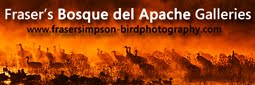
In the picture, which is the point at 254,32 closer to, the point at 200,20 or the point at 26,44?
the point at 200,20

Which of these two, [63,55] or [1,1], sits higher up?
[1,1]

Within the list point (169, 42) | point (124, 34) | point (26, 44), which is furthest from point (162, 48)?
point (26, 44)

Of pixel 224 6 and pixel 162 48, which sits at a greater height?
pixel 224 6

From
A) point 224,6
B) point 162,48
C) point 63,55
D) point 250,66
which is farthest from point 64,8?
point 250,66

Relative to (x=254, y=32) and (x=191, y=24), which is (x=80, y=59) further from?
(x=254, y=32)

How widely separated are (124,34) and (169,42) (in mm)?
402

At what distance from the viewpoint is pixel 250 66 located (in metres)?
4.39

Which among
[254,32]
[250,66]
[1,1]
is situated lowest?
[250,66]

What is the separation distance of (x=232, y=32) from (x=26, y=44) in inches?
71.9

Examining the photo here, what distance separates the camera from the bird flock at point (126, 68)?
14.5 ft

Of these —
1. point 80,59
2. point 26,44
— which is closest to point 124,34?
point 80,59

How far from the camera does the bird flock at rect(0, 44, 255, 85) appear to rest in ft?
14.5

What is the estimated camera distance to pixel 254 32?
4.36 meters

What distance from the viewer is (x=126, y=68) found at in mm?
4535
